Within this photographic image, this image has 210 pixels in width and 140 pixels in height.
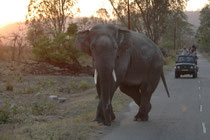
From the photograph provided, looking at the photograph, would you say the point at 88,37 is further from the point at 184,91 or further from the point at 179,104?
the point at 184,91

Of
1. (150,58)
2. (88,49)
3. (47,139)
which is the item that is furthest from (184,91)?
(47,139)

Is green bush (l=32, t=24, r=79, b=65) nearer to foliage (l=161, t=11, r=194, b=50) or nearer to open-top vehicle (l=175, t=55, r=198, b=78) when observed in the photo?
open-top vehicle (l=175, t=55, r=198, b=78)

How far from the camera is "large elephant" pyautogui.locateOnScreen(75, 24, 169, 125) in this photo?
32.1 ft

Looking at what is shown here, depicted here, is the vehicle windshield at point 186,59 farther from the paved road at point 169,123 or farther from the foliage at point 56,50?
the paved road at point 169,123

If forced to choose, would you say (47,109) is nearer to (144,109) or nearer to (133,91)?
(133,91)

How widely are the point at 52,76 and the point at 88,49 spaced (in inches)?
684

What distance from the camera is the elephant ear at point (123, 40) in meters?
10.4

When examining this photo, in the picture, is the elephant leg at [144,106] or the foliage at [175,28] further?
the foliage at [175,28]

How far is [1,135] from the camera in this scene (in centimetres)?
909

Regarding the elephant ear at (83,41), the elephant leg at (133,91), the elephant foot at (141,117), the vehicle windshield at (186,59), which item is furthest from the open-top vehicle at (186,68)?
the elephant ear at (83,41)

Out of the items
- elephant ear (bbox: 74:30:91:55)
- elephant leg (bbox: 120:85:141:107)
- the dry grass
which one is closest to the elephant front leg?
elephant leg (bbox: 120:85:141:107)

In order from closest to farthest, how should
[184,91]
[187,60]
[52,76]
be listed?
[184,91] < [52,76] < [187,60]

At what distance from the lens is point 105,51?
32.0 feet

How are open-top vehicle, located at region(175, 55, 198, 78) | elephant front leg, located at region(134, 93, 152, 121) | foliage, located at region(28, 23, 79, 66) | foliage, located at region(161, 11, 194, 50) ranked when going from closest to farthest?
elephant front leg, located at region(134, 93, 152, 121)
foliage, located at region(28, 23, 79, 66)
open-top vehicle, located at region(175, 55, 198, 78)
foliage, located at region(161, 11, 194, 50)
